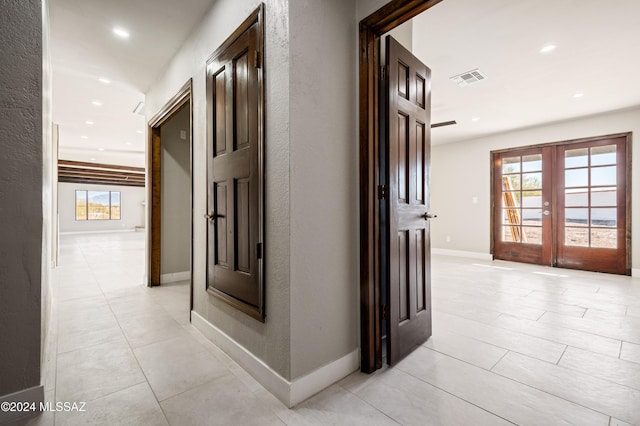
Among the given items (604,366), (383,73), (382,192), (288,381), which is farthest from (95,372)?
(604,366)

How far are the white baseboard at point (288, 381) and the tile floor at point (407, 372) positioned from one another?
0.04 metres

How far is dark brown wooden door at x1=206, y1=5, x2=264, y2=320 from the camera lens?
174 cm

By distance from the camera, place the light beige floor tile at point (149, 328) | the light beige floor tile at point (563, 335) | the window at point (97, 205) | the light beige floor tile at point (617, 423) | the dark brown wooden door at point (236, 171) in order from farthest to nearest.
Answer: the window at point (97, 205), the light beige floor tile at point (149, 328), the light beige floor tile at point (563, 335), the dark brown wooden door at point (236, 171), the light beige floor tile at point (617, 423)

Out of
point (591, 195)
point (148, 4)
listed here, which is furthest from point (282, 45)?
point (591, 195)

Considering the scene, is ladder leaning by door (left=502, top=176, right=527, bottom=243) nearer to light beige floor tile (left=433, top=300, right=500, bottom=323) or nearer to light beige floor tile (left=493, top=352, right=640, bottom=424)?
light beige floor tile (left=433, top=300, right=500, bottom=323)

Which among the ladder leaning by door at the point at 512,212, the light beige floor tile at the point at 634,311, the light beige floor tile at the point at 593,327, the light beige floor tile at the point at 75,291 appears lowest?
the light beige floor tile at the point at 634,311

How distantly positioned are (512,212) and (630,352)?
438 cm

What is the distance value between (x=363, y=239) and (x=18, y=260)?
1891mm

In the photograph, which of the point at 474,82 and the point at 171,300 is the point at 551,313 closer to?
the point at 474,82

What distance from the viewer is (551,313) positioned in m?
2.89

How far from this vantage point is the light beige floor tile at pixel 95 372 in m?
1.62

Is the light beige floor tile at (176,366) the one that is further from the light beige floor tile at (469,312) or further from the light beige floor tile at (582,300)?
the light beige floor tile at (582,300)

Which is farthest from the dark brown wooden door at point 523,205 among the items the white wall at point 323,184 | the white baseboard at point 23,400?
the white baseboard at point 23,400

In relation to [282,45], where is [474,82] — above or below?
above
